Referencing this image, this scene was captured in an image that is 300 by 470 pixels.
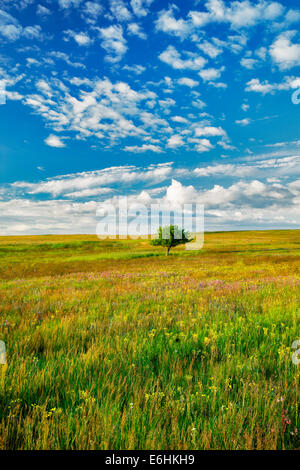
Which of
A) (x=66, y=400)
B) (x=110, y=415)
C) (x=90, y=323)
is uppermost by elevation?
(x=110, y=415)

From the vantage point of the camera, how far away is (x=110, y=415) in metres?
1.93

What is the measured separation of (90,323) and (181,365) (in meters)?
2.82

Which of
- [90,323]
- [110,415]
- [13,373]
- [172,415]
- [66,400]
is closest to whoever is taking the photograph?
[110,415]

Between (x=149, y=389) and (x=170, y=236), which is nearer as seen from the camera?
(x=149, y=389)

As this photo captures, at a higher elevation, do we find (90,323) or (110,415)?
(110,415)

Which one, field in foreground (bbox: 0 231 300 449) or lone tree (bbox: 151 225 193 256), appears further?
lone tree (bbox: 151 225 193 256)

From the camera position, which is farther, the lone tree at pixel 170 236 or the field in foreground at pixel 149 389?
the lone tree at pixel 170 236

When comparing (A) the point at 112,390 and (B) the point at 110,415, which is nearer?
(B) the point at 110,415

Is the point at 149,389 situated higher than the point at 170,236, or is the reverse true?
the point at 170,236

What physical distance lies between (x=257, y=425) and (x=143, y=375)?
138 cm
